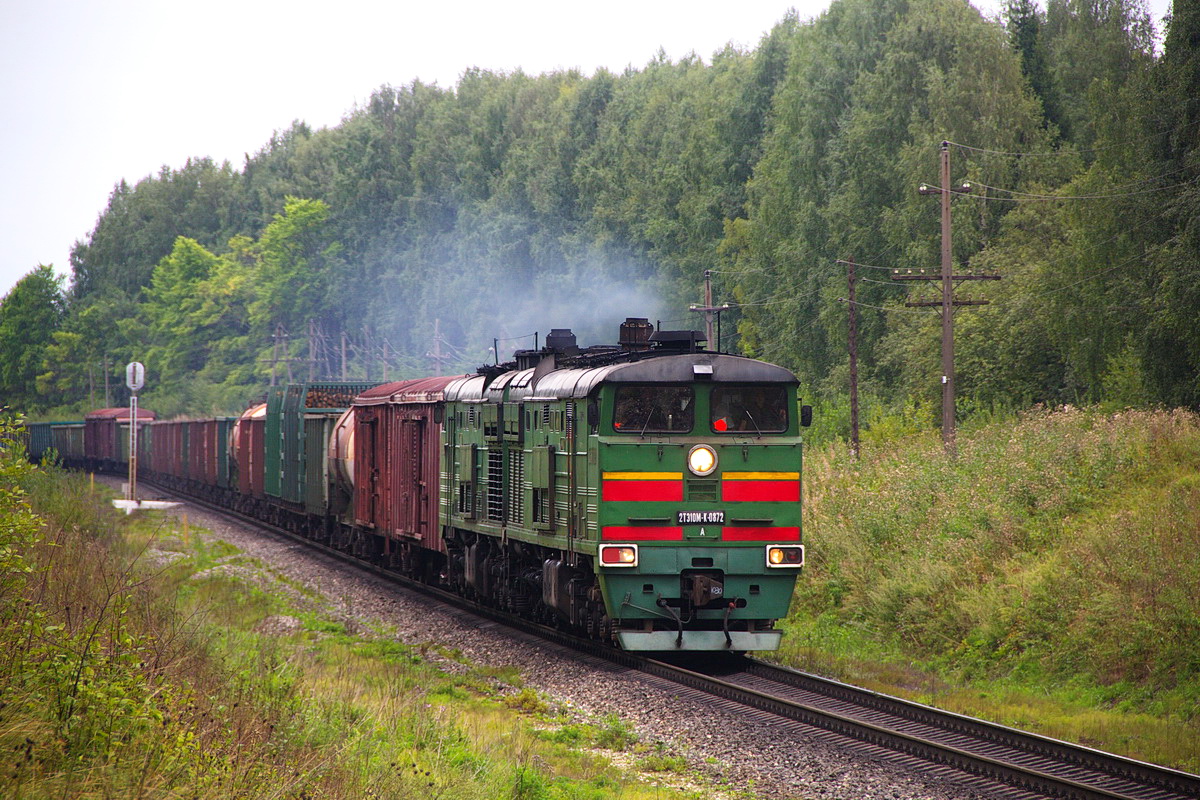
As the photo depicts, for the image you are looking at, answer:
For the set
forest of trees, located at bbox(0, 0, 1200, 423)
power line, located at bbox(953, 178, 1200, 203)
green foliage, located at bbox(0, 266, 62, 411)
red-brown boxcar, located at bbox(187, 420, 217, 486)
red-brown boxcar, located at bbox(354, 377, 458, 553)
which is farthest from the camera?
green foliage, located at bbox(0, 266, 62, 411)

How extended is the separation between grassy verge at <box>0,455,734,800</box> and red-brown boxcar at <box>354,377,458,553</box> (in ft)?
17.7

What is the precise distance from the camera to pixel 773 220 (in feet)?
165

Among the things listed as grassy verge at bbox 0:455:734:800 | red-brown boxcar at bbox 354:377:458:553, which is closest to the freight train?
red-brown boxcar at bbox 354:377:458:553

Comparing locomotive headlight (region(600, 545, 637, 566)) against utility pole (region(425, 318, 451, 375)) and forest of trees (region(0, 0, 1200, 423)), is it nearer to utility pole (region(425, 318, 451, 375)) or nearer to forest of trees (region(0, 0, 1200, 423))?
forest of trees (region(0, 0, 1200, 423))

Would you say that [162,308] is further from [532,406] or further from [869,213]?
[532,406]

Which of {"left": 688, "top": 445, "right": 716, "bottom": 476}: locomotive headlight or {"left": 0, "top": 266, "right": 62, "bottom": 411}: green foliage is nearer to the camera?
{"left": 688, "top": 445, "right": 716, "bottom": 476}: locomotive headlight

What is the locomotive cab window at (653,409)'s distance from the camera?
13.3 m

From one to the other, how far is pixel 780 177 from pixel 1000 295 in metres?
15.4

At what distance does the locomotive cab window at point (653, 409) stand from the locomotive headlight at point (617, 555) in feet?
4.14

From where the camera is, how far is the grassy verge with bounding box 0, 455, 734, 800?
654 centimetres

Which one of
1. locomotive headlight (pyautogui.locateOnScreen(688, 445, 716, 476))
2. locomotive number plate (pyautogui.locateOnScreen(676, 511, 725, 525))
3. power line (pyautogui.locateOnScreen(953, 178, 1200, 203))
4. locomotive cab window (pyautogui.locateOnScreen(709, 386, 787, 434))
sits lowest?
locomotive number plate (pyautogui.locateOnScreen(676, 511, 725, 525))

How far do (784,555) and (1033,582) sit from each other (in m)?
3.34

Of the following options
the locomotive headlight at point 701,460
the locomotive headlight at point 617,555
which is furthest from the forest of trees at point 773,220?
the locomotive headlight at point 617,555

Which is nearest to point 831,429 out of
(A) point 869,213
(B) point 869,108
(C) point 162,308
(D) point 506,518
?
(A) point 869,213
